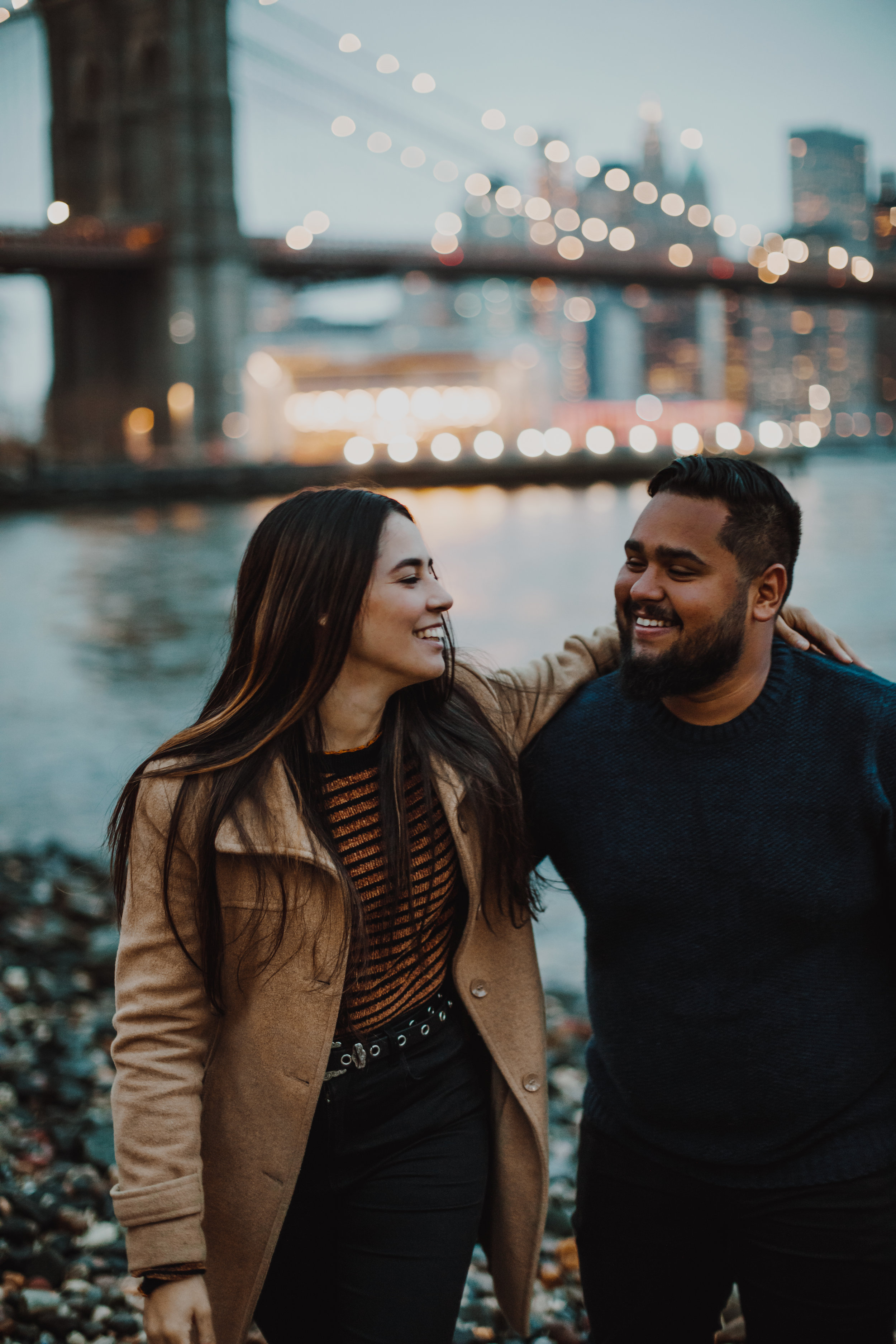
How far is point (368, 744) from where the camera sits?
1.84 m

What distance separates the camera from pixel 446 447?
62531 mm

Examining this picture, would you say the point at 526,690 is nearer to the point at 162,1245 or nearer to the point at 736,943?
the point at 736,943

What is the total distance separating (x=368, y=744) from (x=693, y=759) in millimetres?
463

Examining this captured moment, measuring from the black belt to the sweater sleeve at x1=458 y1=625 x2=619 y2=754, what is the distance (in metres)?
0.43

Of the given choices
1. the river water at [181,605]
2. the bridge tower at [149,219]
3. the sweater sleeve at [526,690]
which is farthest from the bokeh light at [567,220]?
the sweater sleeve at [526,690]

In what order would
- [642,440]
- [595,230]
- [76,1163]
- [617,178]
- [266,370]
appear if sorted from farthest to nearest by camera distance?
[617,178] → [642,440] → [266,370] → [595,230] → [76,1163]

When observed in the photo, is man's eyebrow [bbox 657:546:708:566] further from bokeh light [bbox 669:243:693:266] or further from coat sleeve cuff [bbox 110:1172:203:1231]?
bokeh light [bbox 669:243:693:266]

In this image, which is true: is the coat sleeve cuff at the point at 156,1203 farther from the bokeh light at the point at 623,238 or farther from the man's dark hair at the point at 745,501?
the bokeh light at the point at 623,238

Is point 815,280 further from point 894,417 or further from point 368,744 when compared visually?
point 894,417

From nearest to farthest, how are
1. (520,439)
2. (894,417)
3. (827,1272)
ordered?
(827,1272)
(520,439)
(894,417)

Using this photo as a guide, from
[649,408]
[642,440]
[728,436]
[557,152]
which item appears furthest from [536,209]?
[649,408]

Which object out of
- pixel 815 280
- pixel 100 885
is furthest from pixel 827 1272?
pixel 815 280

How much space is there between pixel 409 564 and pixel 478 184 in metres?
Answer: 69.5

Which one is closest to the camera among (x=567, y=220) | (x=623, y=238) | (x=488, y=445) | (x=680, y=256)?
(x=680, y=256)
